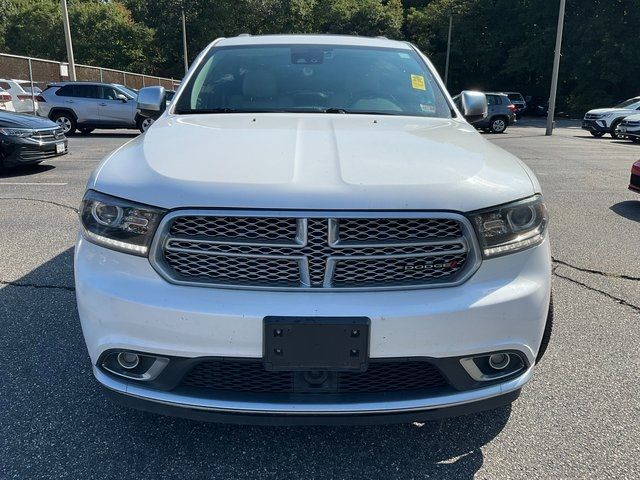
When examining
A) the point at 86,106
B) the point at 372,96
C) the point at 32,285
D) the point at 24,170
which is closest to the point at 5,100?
the point at 86,106

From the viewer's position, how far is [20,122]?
921cm

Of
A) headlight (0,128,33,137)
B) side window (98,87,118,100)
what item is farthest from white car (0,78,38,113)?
headlight (0,128,33,137)

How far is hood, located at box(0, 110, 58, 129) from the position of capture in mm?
9039

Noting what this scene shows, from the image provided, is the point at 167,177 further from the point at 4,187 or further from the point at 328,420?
the point at 4,187

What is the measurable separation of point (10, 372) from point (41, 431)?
628 millimetres

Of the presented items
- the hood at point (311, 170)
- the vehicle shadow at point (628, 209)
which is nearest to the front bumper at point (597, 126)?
the vehicle shadow at point (628, 209)

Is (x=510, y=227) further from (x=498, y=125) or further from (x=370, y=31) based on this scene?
(x=370, y=31)

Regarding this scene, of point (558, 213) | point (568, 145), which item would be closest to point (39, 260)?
point (558, 213)

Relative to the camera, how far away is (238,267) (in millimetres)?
1962

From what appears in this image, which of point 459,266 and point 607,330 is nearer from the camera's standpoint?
point 459,266

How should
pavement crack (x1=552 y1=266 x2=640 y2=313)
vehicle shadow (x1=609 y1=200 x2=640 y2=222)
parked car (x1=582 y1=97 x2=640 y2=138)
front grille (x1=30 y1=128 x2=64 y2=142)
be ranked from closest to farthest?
pavement crack (x1=552 y1=266 x2=640 y2=313)
vehicle shadow (x1=609 y1=200 x2=640 y2=222)
front grille (x1=30 y1=128 x2=64 y2=142)
parked car (x1=582 y1=97 x2=640 y2=138)

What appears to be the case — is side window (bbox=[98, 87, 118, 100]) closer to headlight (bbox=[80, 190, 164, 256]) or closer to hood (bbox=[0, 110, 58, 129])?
hood (bbox=[0, 110, 58, 129])

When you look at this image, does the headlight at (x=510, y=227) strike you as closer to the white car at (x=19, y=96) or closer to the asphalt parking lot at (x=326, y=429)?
the asphalt parking lot at (x=326, y=429)

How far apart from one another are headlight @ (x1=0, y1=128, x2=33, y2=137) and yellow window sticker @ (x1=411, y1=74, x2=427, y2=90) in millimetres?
7713
